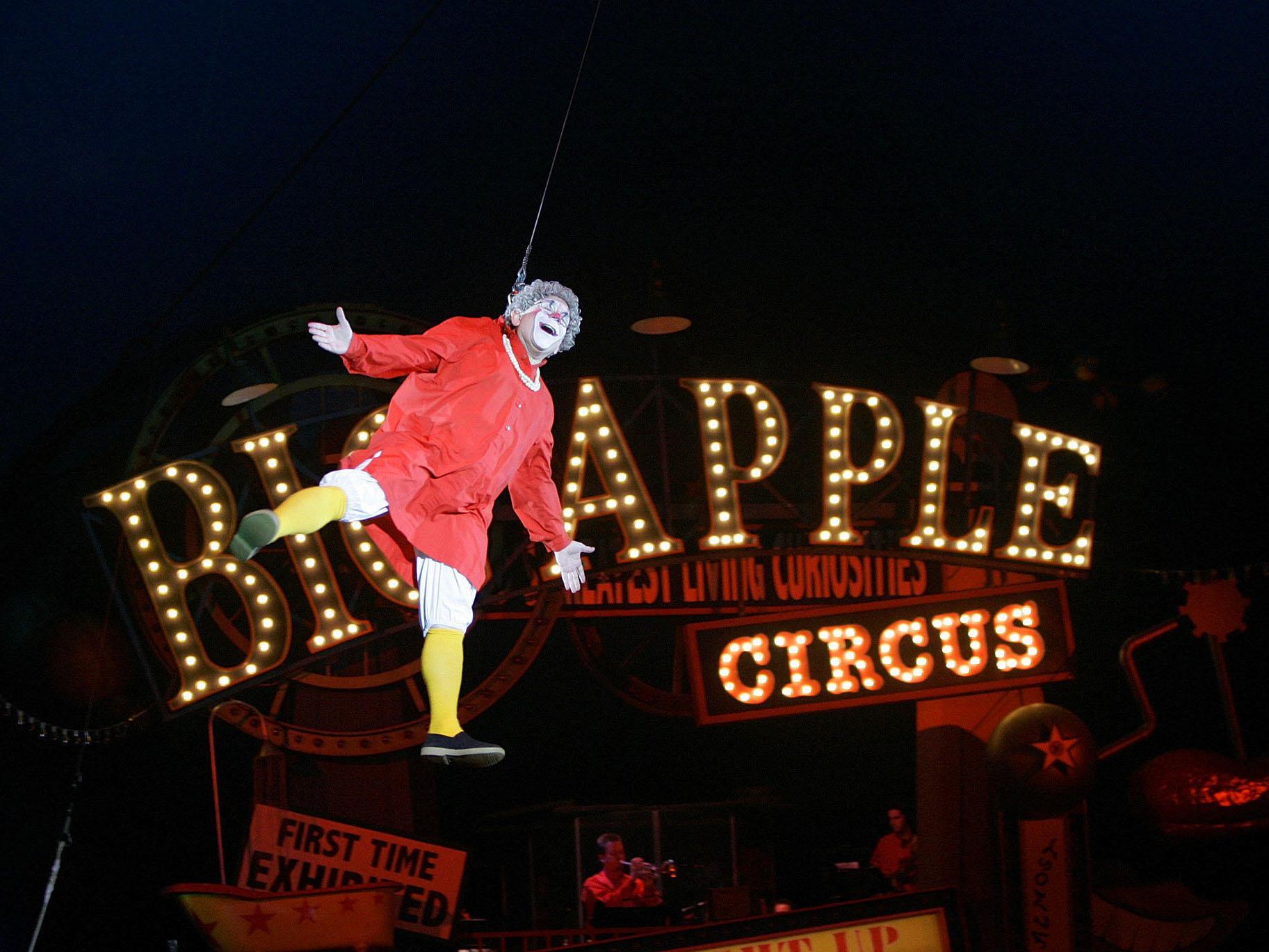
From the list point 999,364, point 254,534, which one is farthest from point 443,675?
point 999,364

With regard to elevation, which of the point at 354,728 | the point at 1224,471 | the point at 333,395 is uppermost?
the point at 333,395

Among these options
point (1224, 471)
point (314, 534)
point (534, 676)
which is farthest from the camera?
point (534, 676)

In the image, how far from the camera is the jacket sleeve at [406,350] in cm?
459

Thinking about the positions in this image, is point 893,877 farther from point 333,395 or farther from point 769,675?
point 333,395

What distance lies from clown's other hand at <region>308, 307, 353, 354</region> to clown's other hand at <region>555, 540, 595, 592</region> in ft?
4.32

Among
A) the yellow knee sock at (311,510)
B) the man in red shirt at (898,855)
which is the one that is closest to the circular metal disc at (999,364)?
the man in red shirt at (898,855)

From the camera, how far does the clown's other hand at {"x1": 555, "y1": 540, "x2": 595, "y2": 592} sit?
5.29 metres

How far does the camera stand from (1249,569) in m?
7.63

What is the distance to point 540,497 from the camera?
5.20 meters

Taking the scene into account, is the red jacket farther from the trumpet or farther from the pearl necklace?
the trumpet

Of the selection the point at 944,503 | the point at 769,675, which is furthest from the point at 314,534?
A: the point at 944,503

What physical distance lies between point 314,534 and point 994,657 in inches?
140

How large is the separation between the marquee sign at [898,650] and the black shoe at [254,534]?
129 inches

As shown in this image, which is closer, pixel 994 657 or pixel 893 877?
pixel 994 657
